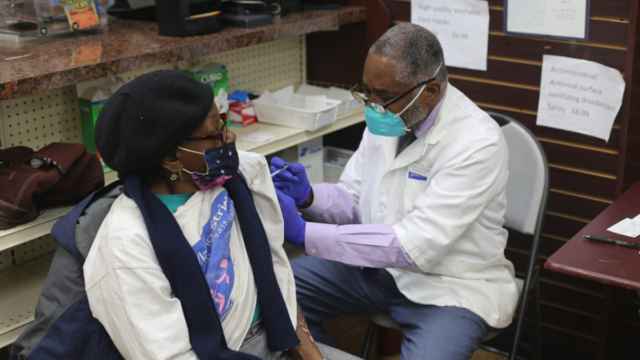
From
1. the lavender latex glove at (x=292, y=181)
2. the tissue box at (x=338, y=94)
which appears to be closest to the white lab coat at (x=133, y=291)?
the lavender latex glove at (x=292, y=181)

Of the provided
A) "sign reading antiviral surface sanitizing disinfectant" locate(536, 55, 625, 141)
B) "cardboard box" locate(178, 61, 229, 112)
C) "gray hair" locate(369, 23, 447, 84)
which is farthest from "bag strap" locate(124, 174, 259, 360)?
"sign reading antiviral surface sanitizing disinfectant" locate(536, 55, 625, 141)

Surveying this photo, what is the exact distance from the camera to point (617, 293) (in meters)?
2.59

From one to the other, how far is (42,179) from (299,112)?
109 centimetres

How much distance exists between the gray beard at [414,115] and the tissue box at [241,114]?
0.80m

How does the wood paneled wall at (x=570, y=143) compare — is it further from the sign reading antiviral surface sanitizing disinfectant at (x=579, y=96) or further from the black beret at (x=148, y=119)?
the black beret at (x=148, y=119)

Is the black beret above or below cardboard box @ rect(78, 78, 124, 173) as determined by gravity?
above

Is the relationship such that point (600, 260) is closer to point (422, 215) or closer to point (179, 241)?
point (422, 215)

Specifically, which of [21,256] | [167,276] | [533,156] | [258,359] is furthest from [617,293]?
[21,256]

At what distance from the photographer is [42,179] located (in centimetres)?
175

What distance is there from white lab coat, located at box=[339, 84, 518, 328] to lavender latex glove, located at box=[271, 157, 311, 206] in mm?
255

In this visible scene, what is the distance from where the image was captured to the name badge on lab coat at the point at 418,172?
2.12 meters

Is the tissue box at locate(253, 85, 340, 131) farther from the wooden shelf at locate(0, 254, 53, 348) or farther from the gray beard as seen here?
the wooden shelf at locate(0, 254, 53, 348)

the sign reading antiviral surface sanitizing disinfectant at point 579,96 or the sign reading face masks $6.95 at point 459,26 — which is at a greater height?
the sign reading face masks $6.95 at point 459,26

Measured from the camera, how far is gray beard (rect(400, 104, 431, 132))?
2059mm
